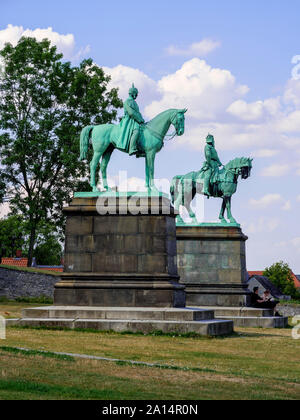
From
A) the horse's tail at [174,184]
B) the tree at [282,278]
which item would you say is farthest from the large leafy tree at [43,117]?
the tree at [282,278]

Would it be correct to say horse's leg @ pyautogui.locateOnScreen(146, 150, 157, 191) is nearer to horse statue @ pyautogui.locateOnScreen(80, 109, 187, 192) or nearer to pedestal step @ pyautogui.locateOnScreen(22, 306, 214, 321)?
horse statue @ pyautogui.locateOnScreen(80, 109, 187, 192)

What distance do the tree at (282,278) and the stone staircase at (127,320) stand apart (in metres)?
82.7

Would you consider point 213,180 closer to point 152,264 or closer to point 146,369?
point 152,264

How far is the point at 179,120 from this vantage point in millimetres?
20250

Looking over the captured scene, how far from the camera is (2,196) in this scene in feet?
150

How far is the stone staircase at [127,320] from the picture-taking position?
661 inches

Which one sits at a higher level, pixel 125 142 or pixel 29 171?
pixel 29 171

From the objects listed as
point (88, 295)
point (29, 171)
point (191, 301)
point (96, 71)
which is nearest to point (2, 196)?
point (29, 171)

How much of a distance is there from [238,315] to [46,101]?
24811mm

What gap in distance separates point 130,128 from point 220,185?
1031 cm

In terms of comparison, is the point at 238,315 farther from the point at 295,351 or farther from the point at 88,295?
the point at 295,351

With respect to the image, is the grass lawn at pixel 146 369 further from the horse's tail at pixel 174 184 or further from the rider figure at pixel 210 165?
the horse's tail at pixel 174 184

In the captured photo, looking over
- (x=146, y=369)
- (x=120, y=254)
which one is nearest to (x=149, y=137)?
(x=120, y=254)

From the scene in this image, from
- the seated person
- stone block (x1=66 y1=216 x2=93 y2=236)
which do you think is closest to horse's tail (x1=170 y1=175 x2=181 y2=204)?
the seated person
